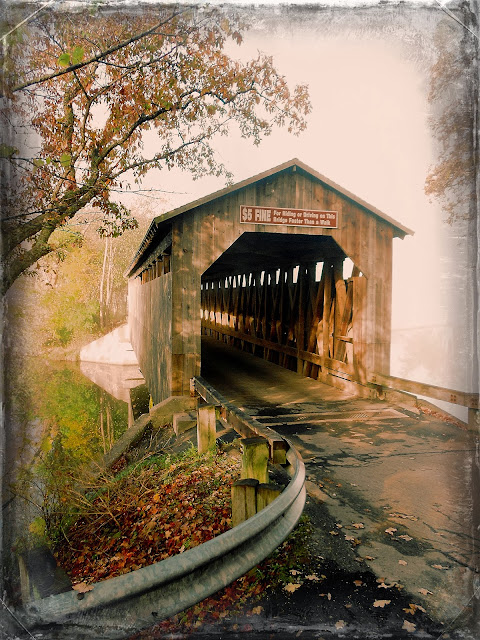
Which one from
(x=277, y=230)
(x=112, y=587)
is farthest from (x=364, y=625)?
(x=277, y=230)

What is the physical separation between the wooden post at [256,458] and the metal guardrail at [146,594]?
1751mm

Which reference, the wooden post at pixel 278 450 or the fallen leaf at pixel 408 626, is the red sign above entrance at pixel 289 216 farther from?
the fallen leaf at pixel 408 626

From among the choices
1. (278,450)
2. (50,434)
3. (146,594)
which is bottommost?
(50,434)

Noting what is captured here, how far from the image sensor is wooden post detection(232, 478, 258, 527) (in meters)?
2.98

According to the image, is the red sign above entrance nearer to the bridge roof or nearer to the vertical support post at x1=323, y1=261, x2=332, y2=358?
the bridge roof

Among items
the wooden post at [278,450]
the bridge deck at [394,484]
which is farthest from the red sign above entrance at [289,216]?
the wooden post at [278,450]

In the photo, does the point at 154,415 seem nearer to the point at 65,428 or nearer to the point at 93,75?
the point at 93,75

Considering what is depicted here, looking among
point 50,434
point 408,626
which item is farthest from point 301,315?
point 408,626

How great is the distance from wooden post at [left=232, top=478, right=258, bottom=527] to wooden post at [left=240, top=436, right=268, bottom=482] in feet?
1.75

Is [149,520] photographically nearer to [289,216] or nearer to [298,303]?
[289,216]

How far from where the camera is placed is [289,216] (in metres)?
8.48

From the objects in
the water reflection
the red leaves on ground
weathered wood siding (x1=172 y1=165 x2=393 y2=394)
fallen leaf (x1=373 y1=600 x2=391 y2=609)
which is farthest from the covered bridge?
fallen leaf (x1=373 y1=600 x2=391 y2=609)

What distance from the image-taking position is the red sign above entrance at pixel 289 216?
8297mm

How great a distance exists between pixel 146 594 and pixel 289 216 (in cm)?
777
